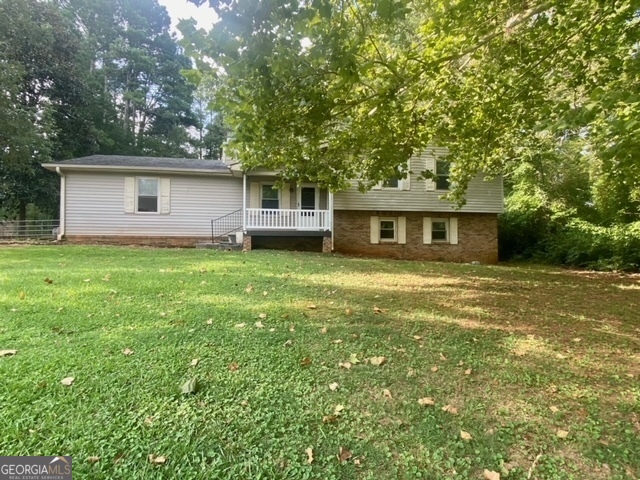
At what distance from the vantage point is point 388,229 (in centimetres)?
1593

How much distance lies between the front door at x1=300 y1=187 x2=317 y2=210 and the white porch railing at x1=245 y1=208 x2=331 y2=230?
5.30ft

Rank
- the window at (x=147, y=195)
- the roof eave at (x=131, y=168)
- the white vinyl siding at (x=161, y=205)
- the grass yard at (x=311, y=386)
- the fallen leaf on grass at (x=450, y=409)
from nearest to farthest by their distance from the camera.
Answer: the grass yard at (x=311, y=386)
the fallen leaf on grass at (x=450, y=409)
the roof eave at (x=131, y=168)
the white vinyl siding at (x=161, y=205)
the window at (x=147, y=195)

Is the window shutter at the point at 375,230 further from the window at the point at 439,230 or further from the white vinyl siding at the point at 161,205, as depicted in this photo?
the white vinyl siding at the point at 161,205

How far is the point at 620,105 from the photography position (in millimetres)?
4621

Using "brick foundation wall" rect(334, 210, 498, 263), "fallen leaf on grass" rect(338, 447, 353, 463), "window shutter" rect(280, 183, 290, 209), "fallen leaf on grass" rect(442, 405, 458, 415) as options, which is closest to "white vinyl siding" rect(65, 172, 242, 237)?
"window shutter" rect(280, 183, 290, 209)

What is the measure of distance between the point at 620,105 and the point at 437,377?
162 inches

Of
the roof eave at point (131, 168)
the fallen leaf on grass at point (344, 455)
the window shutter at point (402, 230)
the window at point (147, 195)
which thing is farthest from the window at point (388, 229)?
the fallen leaf on grass at point (344, 455)

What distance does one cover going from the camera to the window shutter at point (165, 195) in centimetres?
1488

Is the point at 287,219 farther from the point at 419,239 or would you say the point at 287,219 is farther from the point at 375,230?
the point at 419,239

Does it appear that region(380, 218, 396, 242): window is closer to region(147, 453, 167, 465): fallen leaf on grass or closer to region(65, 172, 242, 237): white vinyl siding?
region(65, 172, 242, 237): white vinyl siding

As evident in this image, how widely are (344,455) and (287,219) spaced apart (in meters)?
12.2

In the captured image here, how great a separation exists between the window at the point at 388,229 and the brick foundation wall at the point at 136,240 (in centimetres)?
711

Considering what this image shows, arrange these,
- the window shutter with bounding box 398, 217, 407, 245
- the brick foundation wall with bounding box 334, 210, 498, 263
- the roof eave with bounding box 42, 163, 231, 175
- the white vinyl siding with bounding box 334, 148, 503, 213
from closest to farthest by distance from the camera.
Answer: the roof eave with bounding box 42, 163, 231, 175, the white vinyl siding with bounding box 334, 148, 503, 213, the brick foundation wall with bounding box 334, 210, 498, 263, the window shutter with bounding box 398, 217, 407, 245

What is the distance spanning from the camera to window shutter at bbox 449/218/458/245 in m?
16.2
